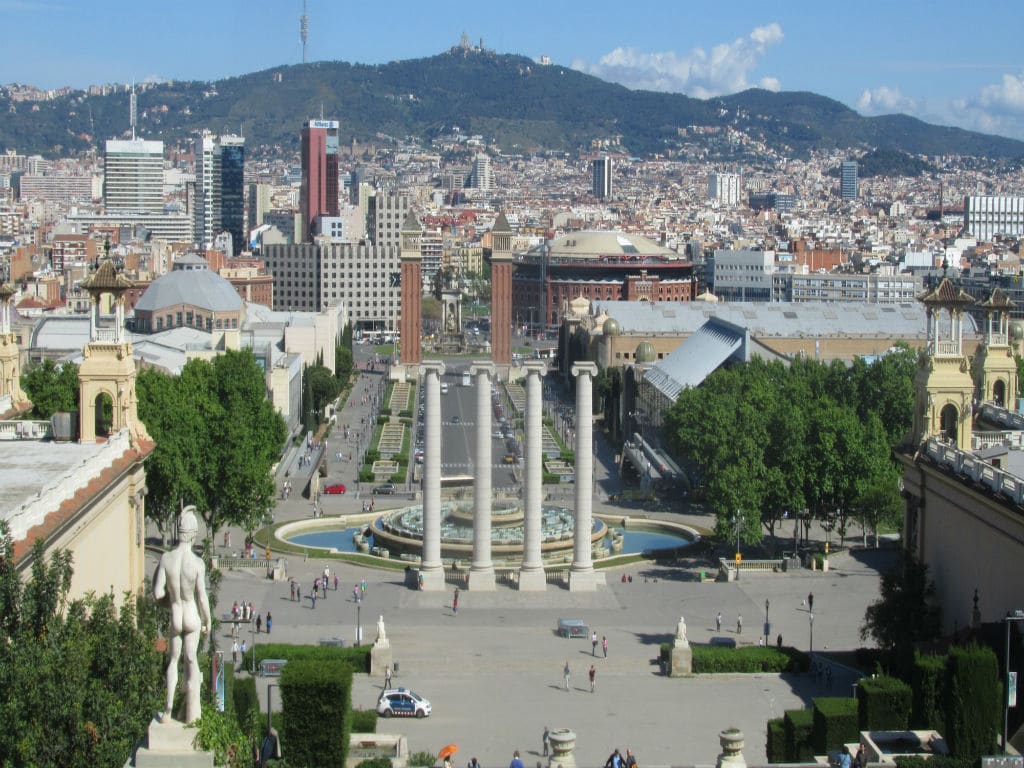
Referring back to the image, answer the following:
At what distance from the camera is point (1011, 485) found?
31047 mm

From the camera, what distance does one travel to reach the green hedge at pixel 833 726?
2825cm

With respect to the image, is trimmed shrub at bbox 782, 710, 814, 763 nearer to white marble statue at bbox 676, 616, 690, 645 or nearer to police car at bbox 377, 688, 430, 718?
police car at bbox 377, 688, 430, 718

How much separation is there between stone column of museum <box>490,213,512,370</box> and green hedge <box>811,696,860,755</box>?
97.7 meters

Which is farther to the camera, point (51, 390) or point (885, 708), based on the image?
point (51, 390)

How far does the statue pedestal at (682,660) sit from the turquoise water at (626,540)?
18436 mm

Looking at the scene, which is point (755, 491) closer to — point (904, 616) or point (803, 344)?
point (904, 616)

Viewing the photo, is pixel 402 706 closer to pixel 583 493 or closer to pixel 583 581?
pixel 583 581

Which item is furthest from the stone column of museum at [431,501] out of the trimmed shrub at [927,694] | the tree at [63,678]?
the tree at [63,678]

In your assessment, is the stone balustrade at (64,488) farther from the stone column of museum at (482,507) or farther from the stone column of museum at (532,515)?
the stone column of museum at (532,515)

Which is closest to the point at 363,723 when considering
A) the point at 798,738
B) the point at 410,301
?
the point at 798,738

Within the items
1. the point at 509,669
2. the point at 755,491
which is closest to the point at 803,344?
the point at 755,491

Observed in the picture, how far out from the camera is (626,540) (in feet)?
197

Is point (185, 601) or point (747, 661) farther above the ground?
point (185, 601)

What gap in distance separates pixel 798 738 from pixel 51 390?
1060 inches
